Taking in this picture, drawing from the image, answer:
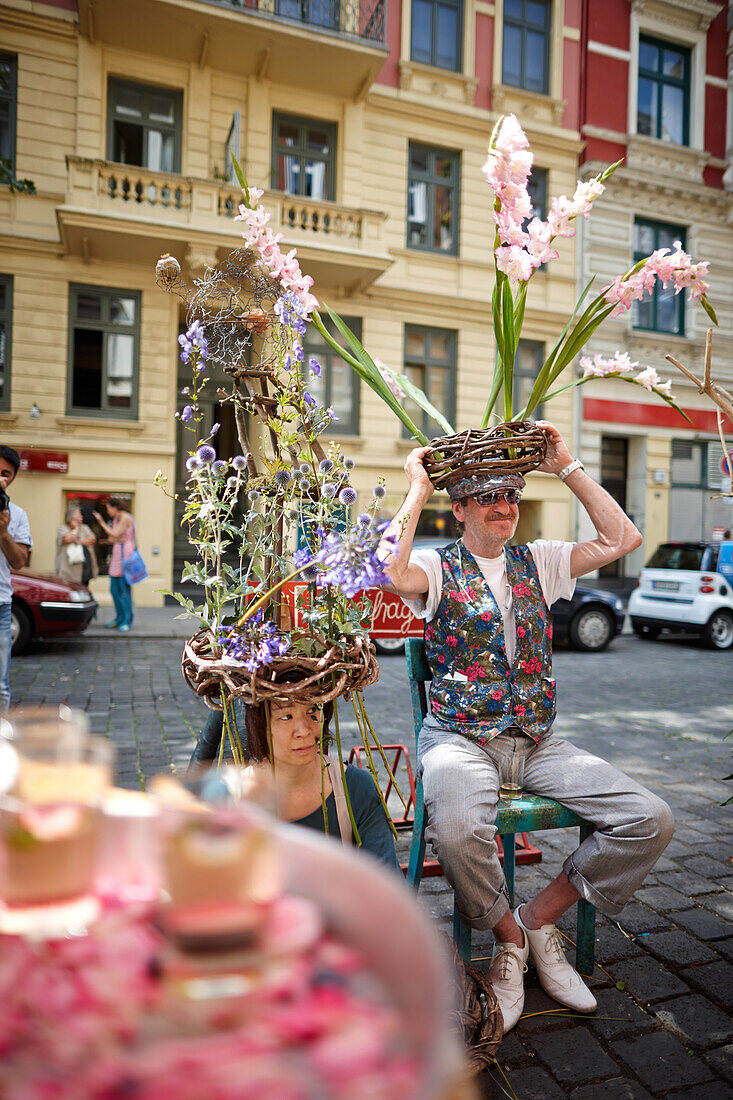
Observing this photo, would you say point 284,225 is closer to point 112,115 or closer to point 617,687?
point 112,115

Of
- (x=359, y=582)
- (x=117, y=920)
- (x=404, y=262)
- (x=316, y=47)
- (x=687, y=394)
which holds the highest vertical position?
(x=316, y=47)

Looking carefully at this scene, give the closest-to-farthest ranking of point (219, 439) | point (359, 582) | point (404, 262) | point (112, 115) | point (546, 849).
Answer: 1. point (359, 582)
2. point (546, 849)
3. point (112, 115)
4. point (404, 262)
5. point (219, 439)

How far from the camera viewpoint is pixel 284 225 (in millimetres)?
13797

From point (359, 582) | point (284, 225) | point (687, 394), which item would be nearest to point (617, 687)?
point (359, 582)

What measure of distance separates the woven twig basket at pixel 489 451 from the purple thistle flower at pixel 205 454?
0.79 metres

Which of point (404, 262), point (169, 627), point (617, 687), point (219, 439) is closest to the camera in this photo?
point (617, 687)

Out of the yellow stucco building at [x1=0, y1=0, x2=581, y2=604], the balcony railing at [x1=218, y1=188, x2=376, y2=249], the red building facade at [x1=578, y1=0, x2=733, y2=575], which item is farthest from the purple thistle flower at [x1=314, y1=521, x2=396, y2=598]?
the red building facade at [x1=578, y1=0, x2=733, y2=575]

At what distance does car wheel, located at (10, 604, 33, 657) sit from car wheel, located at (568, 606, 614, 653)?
6744mm

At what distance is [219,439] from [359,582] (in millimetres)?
17337

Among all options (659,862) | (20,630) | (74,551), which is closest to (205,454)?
(659,862)

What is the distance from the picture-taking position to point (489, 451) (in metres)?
2.44

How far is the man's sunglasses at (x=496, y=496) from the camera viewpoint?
8.59ft

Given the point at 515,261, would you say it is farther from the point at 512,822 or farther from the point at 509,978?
the point at 509,978

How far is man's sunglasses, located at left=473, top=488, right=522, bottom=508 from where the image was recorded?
2.62m
